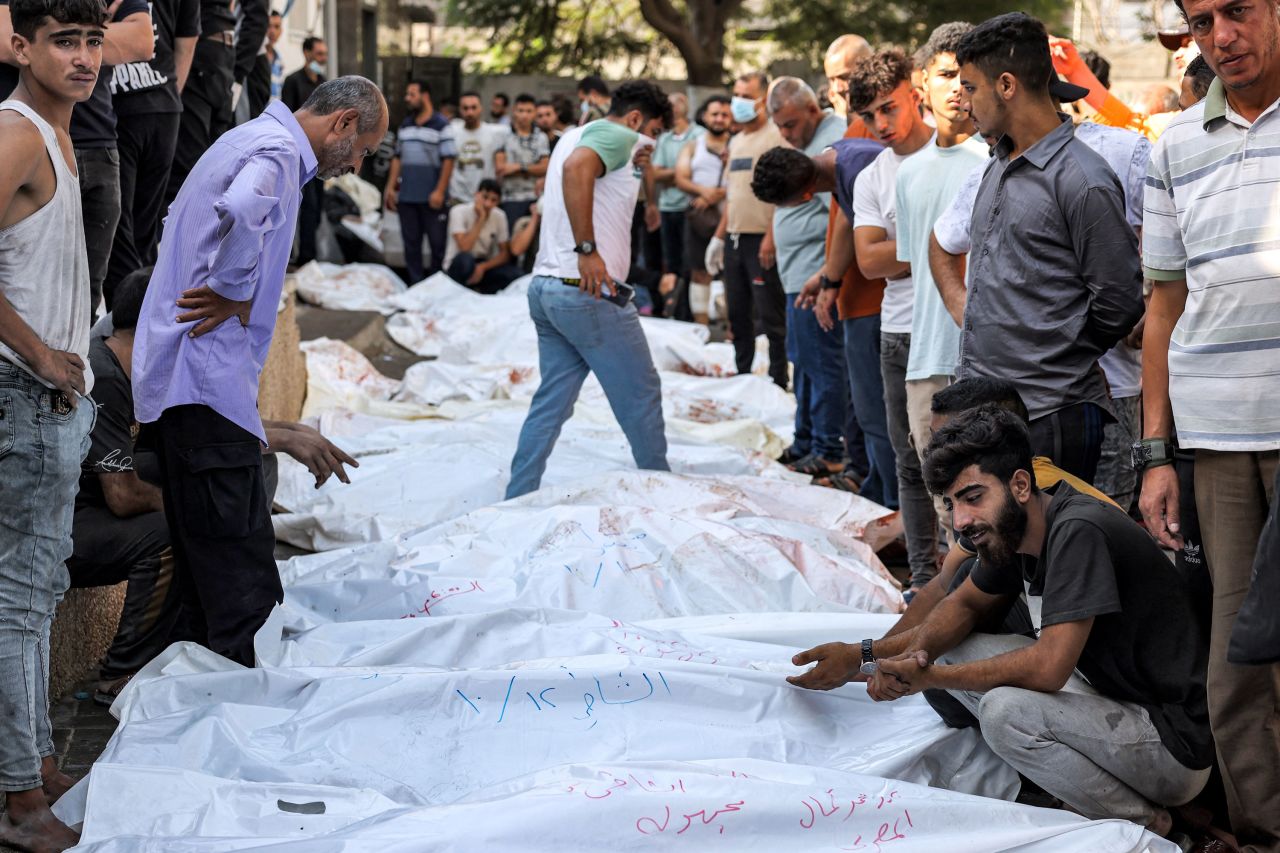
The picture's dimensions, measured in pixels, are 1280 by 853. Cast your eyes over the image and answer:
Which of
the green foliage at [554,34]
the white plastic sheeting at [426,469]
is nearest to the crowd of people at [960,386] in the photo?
the white plastic sheeting at [426,469]

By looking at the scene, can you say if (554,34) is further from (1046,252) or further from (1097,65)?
(1046,252)

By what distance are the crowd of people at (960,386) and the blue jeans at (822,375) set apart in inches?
62.8

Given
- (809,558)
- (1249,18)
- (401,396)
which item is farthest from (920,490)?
(401,396)

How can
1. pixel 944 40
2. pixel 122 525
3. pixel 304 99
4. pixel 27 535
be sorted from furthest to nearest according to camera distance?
pixel 304 99 → pixel 944 40 → pixel 122 525 → pixel 27 535

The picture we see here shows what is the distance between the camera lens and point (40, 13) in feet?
10.1

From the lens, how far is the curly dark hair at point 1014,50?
3750 mm

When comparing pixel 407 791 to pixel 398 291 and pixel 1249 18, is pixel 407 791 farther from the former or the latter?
pixel 398 291

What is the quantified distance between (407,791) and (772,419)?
5438 mm

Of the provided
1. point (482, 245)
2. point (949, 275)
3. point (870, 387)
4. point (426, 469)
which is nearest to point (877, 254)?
point (870, 387)

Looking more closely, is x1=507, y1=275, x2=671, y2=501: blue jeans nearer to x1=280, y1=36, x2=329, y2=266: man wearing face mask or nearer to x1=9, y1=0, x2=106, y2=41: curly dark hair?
x1=9, y1=0, x2=106, y2=41: curly dark hair

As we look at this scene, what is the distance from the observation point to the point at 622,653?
13.1 ft

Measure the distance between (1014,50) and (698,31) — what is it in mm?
21438

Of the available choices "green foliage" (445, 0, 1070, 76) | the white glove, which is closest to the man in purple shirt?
the white glove

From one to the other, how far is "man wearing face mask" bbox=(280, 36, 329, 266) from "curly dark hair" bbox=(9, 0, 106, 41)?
9.17 meters
